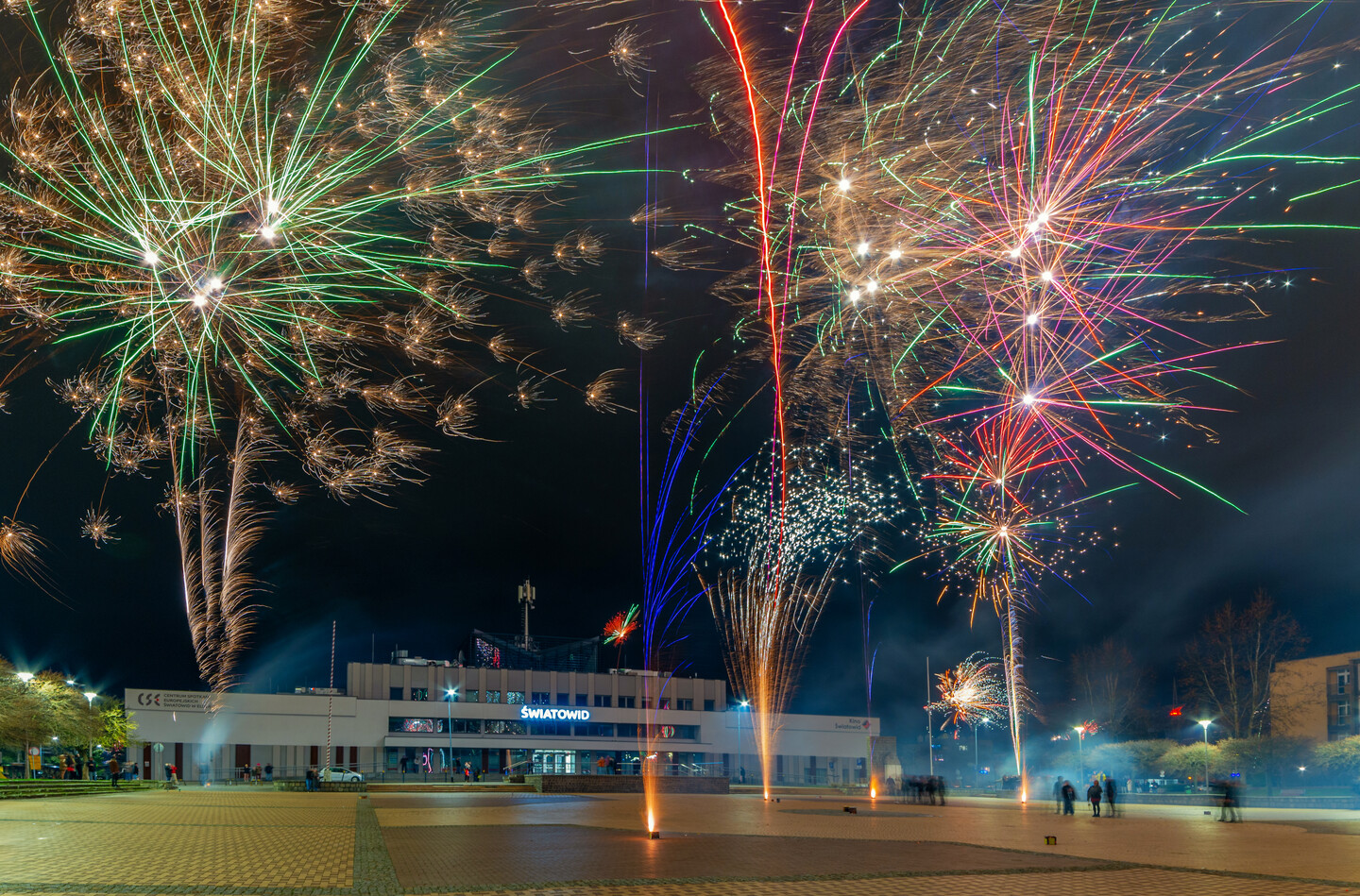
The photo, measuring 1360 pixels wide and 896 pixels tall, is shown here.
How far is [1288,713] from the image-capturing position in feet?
202

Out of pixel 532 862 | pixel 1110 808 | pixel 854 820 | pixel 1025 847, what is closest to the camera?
pixel 532 862

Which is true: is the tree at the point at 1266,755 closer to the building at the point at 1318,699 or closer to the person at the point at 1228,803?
the building at the point at 1318,699

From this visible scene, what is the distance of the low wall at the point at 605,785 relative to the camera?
45.0 meters

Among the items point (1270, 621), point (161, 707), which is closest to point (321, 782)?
point (161, 707)

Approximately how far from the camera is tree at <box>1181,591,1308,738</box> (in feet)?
191

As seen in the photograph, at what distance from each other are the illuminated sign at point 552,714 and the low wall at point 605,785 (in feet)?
88.4

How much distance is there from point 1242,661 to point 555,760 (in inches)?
1670

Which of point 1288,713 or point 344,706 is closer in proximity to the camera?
point 1288,713

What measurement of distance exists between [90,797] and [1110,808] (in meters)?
29.4

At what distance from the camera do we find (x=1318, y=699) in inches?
2408

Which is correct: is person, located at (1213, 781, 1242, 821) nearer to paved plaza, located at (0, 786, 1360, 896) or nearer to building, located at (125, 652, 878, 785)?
paved plaza, located at (0, 786, 1360, 896)

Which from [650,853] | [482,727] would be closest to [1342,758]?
[650,853]

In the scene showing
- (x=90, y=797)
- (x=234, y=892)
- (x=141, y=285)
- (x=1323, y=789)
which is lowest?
(x=1323, y=789)

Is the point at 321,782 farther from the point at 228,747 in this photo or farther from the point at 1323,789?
the point at 1323,789
